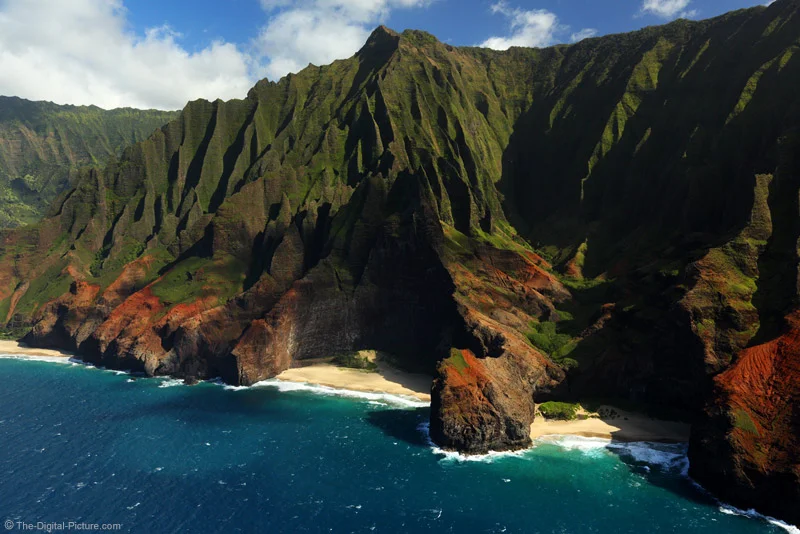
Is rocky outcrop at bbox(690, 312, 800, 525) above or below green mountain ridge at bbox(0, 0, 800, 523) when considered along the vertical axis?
below

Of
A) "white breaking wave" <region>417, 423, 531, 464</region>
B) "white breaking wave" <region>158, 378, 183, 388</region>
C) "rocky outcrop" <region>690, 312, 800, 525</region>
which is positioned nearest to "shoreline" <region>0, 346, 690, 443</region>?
"white breaking wave" <region>417, 423, 531, 464</region>

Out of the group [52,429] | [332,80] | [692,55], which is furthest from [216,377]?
[692,55]

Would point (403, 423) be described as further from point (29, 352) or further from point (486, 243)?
point (29, 352)

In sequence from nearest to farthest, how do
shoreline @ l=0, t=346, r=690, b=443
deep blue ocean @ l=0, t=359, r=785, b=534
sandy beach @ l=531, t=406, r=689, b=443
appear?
deep blue ocean @ l=0, t=359, r=785, b=534, sandy beach @ l=531, t=406, r=689, b=443, shoreline @ l=0, t=346, r=690, b=443

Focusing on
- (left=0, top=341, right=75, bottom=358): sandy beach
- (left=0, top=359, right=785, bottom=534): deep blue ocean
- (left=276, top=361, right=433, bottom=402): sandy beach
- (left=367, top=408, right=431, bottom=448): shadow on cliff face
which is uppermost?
(left=0, top=341, right=75, bottom=358): sandy beach

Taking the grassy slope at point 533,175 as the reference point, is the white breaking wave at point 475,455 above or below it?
below

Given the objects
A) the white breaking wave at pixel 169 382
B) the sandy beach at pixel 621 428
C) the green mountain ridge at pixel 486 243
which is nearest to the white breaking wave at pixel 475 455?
the green mountain ridge at pixel 486 243

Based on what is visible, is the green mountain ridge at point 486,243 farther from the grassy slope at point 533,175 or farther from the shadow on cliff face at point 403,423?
the shadow on cliff face at point 403,423

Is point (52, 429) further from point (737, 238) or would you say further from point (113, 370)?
point (737, 238)

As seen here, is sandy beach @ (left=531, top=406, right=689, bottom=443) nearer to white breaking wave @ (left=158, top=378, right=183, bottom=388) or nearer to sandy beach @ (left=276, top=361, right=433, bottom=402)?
sandy beach @ (left=276, top=361, right=433, bottom=402)
